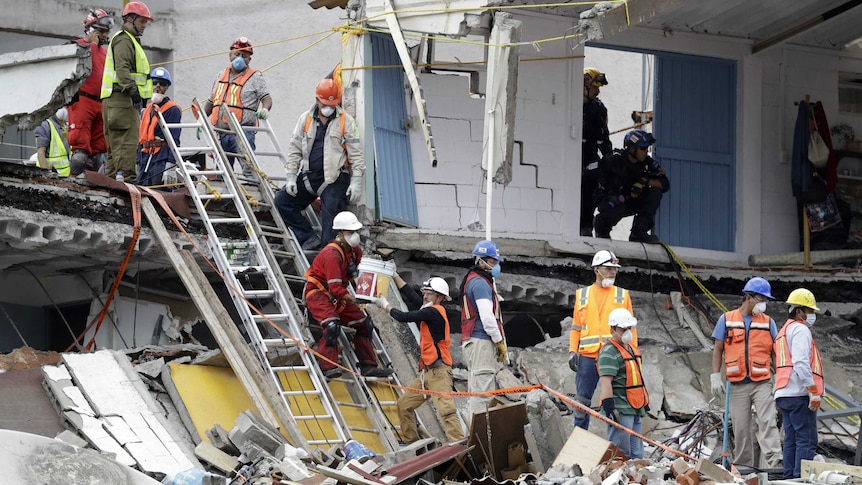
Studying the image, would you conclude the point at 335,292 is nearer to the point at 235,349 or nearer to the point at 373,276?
the point at 373,276

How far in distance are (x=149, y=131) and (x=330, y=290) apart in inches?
139

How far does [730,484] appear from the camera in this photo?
10930 mm

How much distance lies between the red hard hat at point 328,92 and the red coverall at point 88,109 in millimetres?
2546

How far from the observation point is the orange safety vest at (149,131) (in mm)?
15719

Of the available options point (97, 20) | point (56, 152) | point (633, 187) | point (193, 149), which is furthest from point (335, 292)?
point (56, 152)

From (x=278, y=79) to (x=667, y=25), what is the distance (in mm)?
7749

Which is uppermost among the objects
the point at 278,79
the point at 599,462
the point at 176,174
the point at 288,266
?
the point at 278,79

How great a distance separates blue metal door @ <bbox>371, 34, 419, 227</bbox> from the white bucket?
2.17 metres

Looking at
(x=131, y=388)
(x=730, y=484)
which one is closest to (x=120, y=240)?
(x=131, y=388)

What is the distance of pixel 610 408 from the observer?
41.2ft

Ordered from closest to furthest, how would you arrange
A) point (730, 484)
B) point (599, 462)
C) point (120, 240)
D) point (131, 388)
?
point (730, 484) < point (599, 462) < point (131, 388) < point (120, 240)

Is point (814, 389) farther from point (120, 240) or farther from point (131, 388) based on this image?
point (120, 240)

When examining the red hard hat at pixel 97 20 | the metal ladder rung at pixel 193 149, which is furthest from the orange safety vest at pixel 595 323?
the red hard hat at pixel 97 20

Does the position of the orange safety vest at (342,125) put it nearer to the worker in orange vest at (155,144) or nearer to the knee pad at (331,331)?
the worker in orange vest at (155,144)
